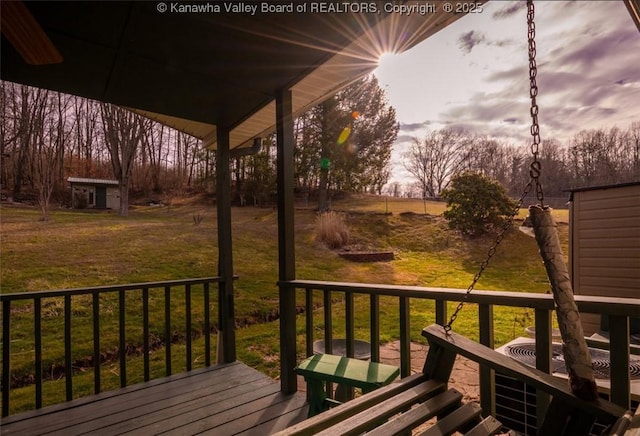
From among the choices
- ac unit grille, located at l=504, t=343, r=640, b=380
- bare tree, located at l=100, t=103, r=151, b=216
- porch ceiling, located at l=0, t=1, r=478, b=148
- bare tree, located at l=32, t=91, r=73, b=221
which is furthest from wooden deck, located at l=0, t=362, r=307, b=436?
bare tree, located at l=100, t=103, r=151, b=216

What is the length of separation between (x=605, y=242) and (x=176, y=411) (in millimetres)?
5724

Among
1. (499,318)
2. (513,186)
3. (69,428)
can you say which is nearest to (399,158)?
(513,186)

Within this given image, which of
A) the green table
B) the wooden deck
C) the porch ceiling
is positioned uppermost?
the porch ceiling

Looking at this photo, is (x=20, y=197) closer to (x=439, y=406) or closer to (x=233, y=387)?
(x=233, y=387)

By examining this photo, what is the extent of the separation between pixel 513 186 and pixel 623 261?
939 centimetres

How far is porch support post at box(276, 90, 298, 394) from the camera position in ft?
8.61

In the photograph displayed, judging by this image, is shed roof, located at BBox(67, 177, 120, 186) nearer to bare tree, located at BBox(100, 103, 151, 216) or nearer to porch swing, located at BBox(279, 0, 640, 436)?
bare tree, located at BBox(100, 103, 151, 216)

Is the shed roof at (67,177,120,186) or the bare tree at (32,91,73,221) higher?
the bare tree at (32,91,73,221)

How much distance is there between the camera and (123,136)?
13.8 metres

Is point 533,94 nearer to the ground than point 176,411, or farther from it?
farther from it

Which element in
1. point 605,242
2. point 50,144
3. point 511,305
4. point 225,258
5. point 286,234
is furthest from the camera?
point 50,144

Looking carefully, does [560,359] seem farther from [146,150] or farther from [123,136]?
[146,150]

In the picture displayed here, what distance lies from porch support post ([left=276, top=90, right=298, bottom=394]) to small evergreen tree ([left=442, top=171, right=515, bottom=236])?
32.1 feet

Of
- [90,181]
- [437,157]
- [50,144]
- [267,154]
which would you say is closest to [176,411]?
[267,154]
